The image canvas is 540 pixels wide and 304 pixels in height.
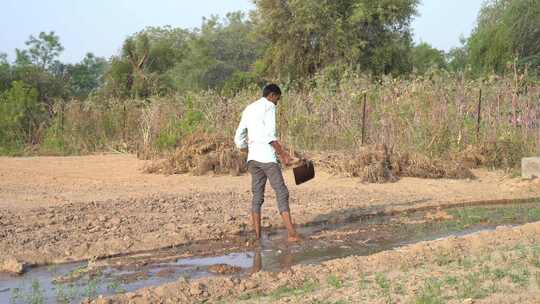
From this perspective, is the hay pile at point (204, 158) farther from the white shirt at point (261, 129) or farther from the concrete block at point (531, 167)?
the white shirt at point (261, 129)

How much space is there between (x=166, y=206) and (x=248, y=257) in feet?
9.69

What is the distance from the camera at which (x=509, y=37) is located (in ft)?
102

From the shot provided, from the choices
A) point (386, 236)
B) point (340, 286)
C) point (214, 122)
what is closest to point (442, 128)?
point (214, 122)

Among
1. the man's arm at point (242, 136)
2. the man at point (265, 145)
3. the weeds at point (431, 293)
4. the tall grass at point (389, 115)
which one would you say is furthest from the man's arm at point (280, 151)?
the tall grass at point (389, 115)

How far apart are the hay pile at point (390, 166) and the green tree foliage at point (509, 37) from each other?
1560 centimetres

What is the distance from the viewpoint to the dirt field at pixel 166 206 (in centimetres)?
802

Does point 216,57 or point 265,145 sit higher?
point 216,57

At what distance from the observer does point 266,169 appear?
8.58m

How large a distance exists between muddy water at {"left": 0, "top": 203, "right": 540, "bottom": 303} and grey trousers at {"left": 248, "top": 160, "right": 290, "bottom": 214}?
469mm

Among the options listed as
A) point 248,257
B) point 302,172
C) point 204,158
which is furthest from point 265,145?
point 204,158

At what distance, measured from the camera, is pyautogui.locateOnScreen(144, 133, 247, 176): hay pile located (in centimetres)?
1506

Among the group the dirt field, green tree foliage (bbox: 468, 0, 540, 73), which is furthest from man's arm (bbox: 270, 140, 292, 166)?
green tree foliage (bbox: 468, 0, 540, 73)

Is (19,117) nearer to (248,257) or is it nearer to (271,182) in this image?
(271,182)

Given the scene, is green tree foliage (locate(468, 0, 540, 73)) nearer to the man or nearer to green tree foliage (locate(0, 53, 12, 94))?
green tree foliage (locate(0, 53, 12, 94))
